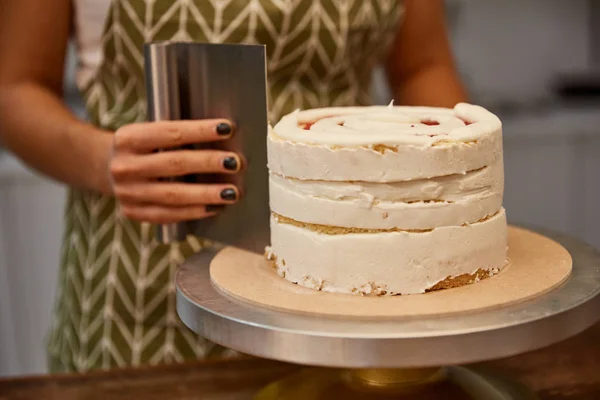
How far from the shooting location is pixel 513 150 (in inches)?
109

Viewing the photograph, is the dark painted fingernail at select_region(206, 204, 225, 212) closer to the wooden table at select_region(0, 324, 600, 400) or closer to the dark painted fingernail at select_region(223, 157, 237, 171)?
the dark painted fingernail at select_region(223, 157, 237, 171)

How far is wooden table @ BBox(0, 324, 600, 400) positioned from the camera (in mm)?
950

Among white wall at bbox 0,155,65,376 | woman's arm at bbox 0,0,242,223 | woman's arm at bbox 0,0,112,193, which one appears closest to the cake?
woman's arm at bbox 0,0,242,223

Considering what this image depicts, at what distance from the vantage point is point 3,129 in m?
1.22

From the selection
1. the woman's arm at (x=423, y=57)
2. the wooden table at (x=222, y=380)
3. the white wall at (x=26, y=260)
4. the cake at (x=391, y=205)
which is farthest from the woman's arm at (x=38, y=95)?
the white wall at (x=26, y=260)

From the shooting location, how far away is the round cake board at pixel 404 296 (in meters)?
0.73

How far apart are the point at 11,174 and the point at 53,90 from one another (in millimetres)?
1313

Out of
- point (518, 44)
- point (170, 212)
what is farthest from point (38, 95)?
point (518, 44)

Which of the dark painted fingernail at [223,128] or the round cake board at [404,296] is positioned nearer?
the round cake board at [404,296]

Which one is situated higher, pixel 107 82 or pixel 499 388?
pixel 107 82

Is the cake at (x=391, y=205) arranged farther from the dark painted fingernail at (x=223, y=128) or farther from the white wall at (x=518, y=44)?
the white wall at (x=518, y=44)

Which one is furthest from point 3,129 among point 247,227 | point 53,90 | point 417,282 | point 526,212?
point 526,212

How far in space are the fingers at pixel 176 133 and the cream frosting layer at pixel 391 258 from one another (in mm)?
157

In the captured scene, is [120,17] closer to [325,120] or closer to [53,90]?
[53,90]
